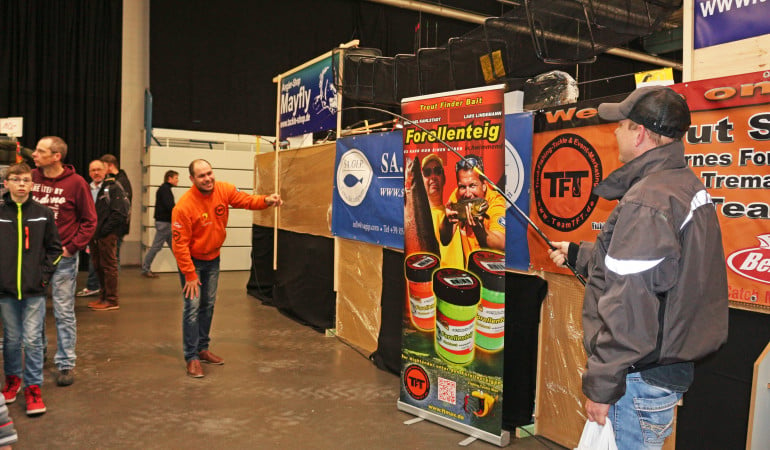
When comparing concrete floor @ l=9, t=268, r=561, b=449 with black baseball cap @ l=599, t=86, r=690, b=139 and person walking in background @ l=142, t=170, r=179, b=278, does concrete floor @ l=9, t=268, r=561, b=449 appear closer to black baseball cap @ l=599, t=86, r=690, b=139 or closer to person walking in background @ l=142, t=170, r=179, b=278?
black baseball cap @ l=599, t=86, r=690, b=139

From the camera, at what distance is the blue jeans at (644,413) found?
1621mm

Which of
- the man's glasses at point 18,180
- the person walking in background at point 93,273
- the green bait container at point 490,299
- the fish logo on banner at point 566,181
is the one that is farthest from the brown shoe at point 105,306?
the fish logo on banner at point 566,181

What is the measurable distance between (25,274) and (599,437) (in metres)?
3.20

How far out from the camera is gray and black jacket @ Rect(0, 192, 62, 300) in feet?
11.0

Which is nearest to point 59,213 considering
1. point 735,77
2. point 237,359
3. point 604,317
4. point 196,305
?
point 196,305

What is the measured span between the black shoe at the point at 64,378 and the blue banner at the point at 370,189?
7.40 feet

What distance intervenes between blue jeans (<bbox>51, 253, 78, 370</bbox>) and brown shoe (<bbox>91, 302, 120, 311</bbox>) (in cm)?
252

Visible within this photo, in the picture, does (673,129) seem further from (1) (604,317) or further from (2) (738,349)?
(2) (738,349)

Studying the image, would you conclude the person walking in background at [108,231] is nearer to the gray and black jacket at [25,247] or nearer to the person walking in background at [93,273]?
the person walking in background at [93,273]

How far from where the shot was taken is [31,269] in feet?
11.2

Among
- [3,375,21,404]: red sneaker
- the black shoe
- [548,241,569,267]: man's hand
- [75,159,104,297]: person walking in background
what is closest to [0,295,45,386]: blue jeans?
[3,375,21,404]: red sneaker

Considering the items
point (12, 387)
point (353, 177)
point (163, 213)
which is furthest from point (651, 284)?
point (163, 213)

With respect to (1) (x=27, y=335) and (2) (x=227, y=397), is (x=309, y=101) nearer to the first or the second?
(2) (x=227, y=397)

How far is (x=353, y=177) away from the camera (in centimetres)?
489
